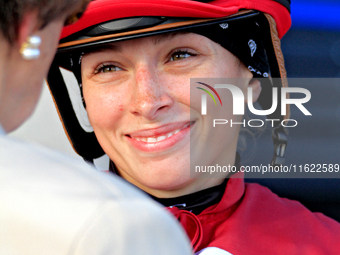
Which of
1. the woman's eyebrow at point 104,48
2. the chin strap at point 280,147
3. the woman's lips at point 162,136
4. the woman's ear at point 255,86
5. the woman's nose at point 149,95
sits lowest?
the chin strap at point 280,147

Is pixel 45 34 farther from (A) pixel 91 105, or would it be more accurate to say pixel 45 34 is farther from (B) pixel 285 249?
→ (B) pixel 285 249

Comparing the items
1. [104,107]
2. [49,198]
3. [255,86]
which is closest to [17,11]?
[49,198]

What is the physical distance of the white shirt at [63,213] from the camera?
53 centimetres

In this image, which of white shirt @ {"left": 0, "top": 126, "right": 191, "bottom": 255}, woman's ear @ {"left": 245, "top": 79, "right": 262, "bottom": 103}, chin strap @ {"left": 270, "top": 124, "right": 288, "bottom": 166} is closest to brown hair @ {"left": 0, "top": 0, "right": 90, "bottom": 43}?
white shirt @ {"left": 0, "top": 126, "right": 191, "bottom": 255}

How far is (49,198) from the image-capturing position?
1.76ft

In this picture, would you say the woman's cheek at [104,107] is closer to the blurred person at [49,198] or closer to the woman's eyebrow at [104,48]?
the woman's eyebrow at [104,48]

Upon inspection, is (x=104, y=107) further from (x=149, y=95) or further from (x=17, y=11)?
(x=17, y=11)

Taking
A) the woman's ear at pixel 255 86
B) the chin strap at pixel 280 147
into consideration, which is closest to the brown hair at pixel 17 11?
the woman's ear at pixel 255 86

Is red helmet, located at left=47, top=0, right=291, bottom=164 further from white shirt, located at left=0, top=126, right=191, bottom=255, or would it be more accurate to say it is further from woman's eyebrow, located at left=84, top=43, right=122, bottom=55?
white shirt, located at left=0, top=126, right=191, bottom=255

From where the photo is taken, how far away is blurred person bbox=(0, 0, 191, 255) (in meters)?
0.53

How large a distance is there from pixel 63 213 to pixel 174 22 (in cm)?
88

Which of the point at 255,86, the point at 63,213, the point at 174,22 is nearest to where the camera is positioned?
the point at 63,213

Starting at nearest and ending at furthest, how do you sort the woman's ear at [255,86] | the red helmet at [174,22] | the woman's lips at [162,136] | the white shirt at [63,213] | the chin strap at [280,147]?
the white shirt at [63,213] → the red helmet at [174,22] → the woman's lips at [162,136] → the woman's ear at [255,86] → the chin strap at [280,147]

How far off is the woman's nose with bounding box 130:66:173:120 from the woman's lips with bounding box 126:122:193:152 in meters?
0.06
